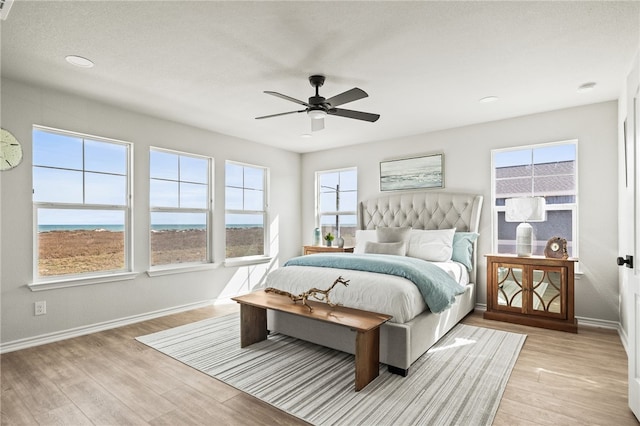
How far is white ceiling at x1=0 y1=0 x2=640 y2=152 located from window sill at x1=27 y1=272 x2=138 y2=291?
76.5 inches

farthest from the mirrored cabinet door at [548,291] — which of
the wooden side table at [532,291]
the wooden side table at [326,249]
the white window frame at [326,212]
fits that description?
the white window frame at [326,212]

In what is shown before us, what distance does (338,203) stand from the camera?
20.1 ft

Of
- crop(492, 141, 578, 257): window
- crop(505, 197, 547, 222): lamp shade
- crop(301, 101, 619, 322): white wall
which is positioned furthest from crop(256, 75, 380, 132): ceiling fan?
crop(492, 141, 578, 257): window

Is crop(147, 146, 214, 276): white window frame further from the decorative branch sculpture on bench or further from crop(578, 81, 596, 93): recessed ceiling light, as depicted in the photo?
crop(578, 81, 596, 93): recessed ceiling light

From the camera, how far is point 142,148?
13.7ft

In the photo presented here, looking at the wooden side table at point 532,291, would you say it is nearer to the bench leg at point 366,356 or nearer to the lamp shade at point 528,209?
the lamp shade at point 528,209

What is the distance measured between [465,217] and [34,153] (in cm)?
502

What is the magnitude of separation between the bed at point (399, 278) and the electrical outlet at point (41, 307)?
7.14 ft

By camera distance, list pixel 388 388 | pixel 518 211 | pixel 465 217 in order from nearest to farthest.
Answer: pixel 388 388, pixel 518 211, pixel 465 217

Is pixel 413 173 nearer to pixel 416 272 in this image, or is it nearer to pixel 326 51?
pixel 416 272

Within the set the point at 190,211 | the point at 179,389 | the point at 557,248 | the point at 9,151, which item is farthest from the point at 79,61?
the point at 557,248

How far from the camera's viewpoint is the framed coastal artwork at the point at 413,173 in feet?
16.3

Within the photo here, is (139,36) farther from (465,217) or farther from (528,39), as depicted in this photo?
(465,217)

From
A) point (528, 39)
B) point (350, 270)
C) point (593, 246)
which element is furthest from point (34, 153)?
point (593, 246)
